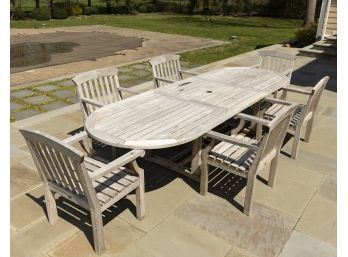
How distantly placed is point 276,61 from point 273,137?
3.70m

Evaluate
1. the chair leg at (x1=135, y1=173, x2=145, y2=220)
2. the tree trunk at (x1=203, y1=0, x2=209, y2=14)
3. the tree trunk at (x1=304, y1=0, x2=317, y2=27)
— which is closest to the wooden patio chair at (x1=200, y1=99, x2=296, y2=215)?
the chair leg at (x1=135, y1=173, x2=145, y2=220)

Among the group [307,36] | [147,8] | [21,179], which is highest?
[147,8]

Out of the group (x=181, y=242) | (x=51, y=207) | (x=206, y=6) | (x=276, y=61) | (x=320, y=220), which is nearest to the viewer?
(x=181, y=242)

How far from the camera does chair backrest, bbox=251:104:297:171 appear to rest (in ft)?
10.0

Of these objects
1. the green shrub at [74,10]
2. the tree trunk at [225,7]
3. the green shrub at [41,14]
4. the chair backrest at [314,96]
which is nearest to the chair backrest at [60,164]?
the chair backrest at [314,96]

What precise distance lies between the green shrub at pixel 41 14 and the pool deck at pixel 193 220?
851 inches

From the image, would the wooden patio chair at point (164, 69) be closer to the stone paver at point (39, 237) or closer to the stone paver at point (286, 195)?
the stone paver at point (286, 195)

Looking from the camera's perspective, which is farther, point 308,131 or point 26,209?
point 308,131

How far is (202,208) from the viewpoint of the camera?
3.49 meters

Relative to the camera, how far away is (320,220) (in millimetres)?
3348

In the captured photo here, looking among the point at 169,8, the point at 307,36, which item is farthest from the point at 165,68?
the point at 169,8

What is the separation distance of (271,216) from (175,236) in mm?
1065

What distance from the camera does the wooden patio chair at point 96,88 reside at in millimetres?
4219

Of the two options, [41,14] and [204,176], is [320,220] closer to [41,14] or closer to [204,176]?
[204,176]
